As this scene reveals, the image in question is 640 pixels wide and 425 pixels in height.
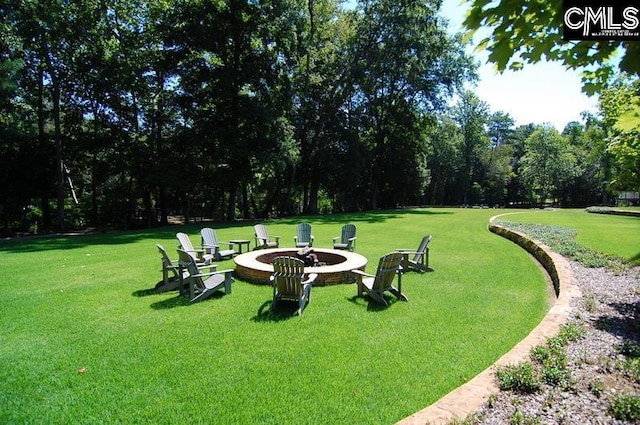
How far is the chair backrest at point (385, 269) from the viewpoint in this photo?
7098 millimetres

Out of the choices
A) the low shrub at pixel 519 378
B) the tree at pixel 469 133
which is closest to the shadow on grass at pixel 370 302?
the low shrub at pixel 519 378

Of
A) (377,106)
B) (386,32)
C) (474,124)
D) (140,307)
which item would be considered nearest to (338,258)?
(140,307)

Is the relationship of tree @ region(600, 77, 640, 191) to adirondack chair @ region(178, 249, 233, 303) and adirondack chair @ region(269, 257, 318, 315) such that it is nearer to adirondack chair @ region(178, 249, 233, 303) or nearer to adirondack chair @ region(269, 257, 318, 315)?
adirondack chair @ region(269, 257, 318, 315)

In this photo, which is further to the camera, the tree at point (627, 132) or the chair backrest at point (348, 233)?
the chair backrest at point (348, 233)

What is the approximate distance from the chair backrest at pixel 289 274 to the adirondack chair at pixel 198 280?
151cm

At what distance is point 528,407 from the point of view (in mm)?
3355

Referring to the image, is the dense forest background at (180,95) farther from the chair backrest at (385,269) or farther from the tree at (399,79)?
the chair backrest at (385,269)

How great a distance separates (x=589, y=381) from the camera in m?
Result: 3.78

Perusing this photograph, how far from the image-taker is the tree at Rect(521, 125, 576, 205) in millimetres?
54031

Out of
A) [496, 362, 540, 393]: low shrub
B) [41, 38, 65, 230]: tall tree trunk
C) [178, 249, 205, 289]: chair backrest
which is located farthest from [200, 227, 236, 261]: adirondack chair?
[41, 38, 65, 230]: tall tree trunk

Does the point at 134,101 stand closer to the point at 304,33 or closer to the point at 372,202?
the point at 304,33

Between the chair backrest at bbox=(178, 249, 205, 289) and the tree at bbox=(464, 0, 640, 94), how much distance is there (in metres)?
6.03

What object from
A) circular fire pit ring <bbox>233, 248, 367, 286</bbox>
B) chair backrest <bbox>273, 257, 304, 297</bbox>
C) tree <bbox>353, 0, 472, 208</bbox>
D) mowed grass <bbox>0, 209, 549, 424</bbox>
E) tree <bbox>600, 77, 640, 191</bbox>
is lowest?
mowed grass <bbox>0, 209, 549, 424</bbox>

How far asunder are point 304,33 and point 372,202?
67.3ft
